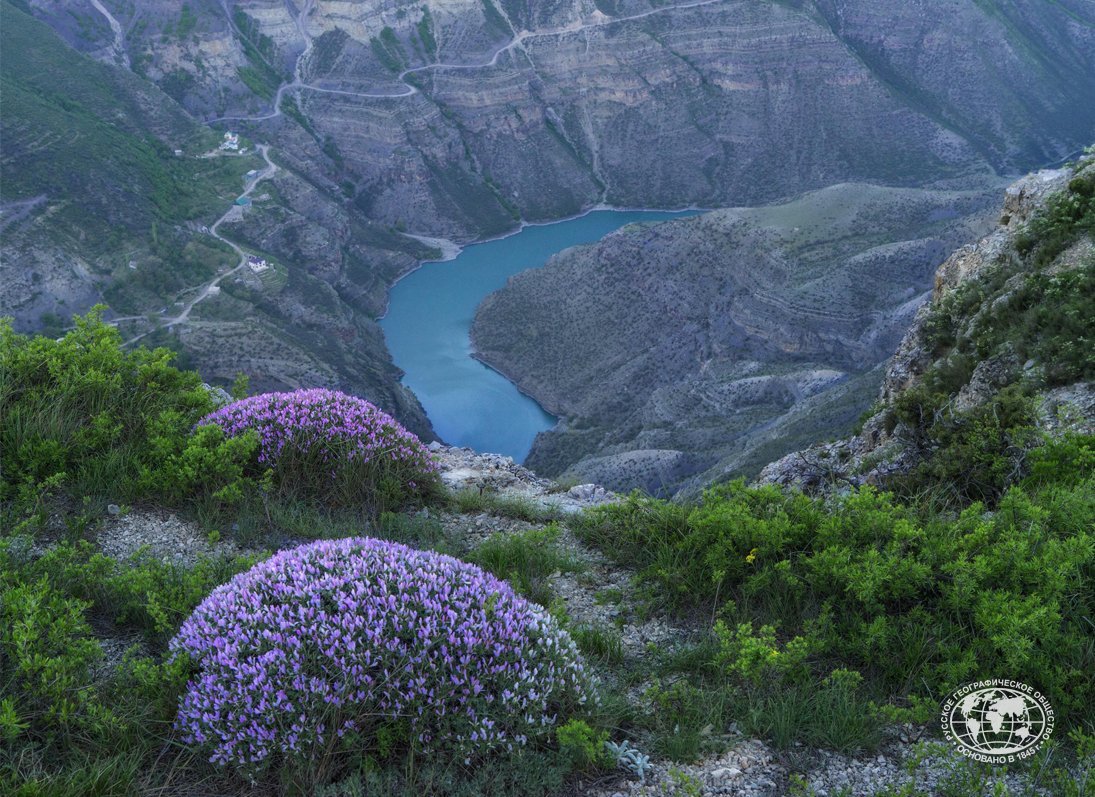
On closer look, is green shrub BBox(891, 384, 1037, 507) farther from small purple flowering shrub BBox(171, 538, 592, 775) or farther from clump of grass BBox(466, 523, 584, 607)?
small purple flowering shrub BBox(171, 538, 592, 775)

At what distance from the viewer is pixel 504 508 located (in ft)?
23.2

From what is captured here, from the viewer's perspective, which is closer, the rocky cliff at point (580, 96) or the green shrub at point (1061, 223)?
the green shrub at point (1061, 223)

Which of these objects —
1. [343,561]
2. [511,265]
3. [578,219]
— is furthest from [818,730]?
[578,219]

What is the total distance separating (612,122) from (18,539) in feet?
326

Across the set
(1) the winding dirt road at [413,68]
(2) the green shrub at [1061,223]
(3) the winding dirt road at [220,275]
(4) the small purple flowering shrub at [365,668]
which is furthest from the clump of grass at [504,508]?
(1) the winding dirt road at [413,68]

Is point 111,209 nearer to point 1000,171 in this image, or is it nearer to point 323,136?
point 323,136

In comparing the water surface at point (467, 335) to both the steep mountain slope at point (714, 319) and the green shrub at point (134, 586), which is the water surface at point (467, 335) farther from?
the green shrub at point (134, 586)

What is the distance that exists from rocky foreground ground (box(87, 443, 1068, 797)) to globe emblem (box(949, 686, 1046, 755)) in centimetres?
14

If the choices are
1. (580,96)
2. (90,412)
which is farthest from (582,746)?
(580,96)

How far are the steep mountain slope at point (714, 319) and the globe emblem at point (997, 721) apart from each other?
28106 millimetres

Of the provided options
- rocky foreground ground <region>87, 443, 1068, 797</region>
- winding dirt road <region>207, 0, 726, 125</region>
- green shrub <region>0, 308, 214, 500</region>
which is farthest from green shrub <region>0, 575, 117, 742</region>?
winding dirt road <region>207, 0, 726, 125</region>

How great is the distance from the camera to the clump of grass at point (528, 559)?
18.2 ft

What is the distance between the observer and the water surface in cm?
5544

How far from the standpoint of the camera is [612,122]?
321 ft
